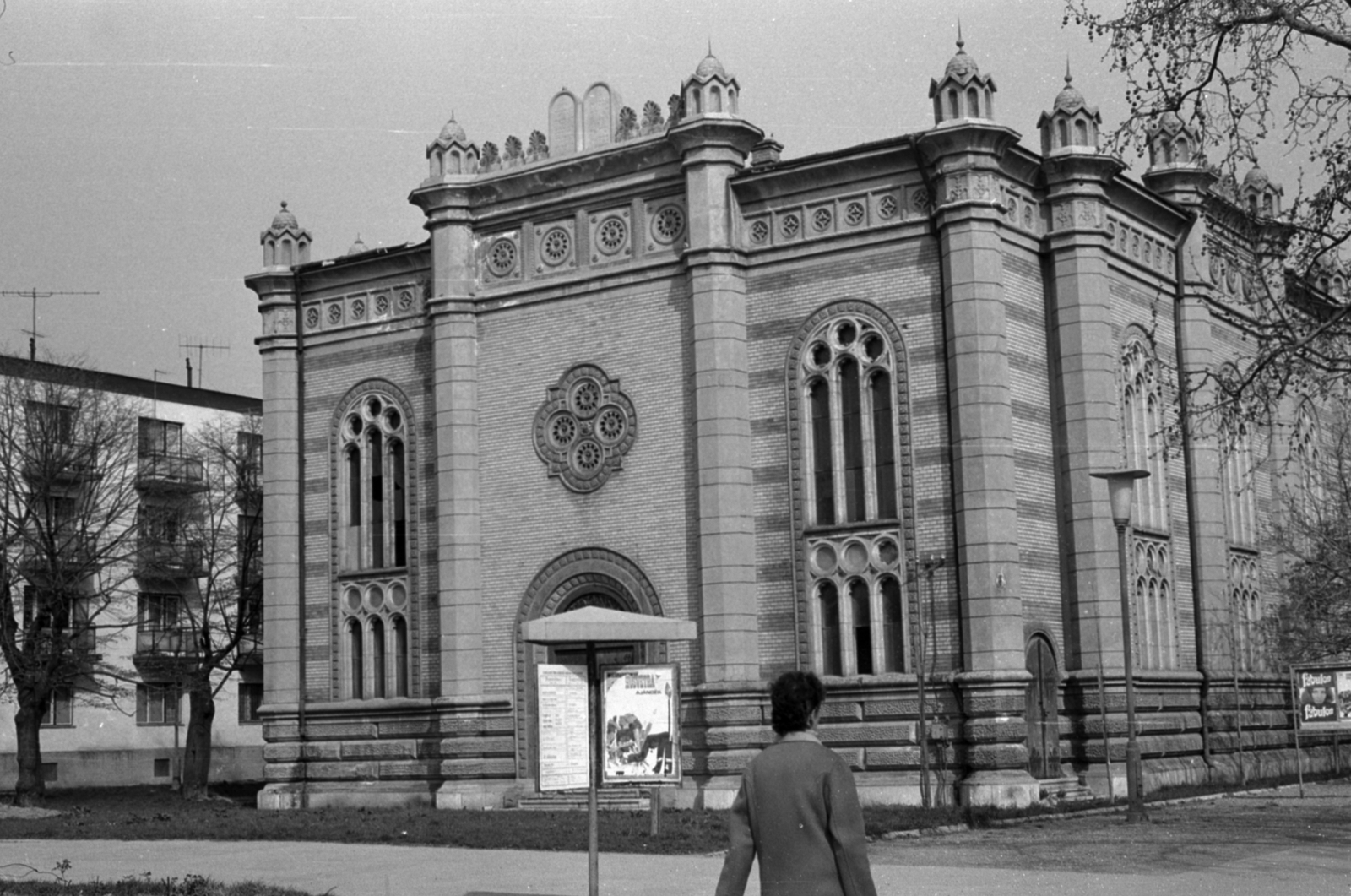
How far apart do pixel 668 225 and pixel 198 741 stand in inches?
853

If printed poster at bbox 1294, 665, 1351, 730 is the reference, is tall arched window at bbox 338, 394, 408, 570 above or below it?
above

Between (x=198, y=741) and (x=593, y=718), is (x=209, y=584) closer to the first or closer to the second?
(x=198, y=741)

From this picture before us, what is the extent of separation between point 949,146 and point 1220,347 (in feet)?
34.0

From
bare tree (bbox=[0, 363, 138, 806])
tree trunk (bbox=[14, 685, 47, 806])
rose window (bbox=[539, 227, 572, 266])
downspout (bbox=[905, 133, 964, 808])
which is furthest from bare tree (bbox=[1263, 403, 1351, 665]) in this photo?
tree trunk (bbox=[14, 685, 47, 806])

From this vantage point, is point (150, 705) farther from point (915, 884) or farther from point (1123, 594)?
point (915, 884)

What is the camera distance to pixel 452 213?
36094 millimetres

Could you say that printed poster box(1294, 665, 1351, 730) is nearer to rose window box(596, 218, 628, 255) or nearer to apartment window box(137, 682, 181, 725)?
rose window box(596, 218, 628, 255)

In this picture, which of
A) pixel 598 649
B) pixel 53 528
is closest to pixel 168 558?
pixel 53 528

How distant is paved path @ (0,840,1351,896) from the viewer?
17.5 m

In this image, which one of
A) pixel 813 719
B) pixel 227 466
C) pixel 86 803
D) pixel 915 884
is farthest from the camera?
pixel 227 466

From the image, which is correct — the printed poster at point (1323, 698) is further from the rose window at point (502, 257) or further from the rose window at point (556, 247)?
the rose window at point (502, 257)

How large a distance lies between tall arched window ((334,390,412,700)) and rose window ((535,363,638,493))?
12.0 feet

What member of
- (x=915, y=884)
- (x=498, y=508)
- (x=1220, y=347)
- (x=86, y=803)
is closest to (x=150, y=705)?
(x=86, y=803)

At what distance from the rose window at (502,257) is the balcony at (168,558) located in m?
15.7
